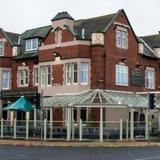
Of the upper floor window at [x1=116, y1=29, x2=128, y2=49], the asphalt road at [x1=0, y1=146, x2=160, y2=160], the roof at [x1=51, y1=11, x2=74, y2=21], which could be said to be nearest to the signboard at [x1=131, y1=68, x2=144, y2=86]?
the upper floor window at [x1=116, y1=29, x2=128, y2=49]

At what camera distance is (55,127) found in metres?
36.8

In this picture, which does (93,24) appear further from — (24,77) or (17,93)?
(17,93)

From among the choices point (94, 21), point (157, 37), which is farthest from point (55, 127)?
point (157, 37)

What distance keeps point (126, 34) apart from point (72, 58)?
5.98 meters

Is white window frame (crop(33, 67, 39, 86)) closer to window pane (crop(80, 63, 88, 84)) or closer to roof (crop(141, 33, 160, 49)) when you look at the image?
window pane (crop(80, 63, 88, 84))

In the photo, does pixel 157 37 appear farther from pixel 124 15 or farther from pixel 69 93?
pixel 69 93

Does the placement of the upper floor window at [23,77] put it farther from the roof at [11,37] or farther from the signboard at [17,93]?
the roof at [11,37]

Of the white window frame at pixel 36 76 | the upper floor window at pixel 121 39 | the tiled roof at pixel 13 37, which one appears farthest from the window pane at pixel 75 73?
the tiled roof at pixel 13 37

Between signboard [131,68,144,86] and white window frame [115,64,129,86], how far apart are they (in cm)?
92

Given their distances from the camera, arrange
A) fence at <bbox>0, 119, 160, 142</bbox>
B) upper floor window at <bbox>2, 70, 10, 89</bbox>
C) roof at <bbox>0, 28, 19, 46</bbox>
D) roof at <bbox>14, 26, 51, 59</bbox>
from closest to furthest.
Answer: fence at <bbox>0, 119, 160, 142</bbox>
roof at <bbox>14, 26, 51, 59</bbox>
upper floor window at <bbox>2, 70, 10, 89</bbox>
roof at <bbox>0, 28, 19, 46</bbox>

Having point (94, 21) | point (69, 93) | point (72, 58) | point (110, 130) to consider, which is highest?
point (94, 21)

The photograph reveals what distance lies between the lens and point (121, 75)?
141 feet

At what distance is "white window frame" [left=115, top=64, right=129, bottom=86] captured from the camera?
42469 millimetres

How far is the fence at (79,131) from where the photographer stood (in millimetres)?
34812
